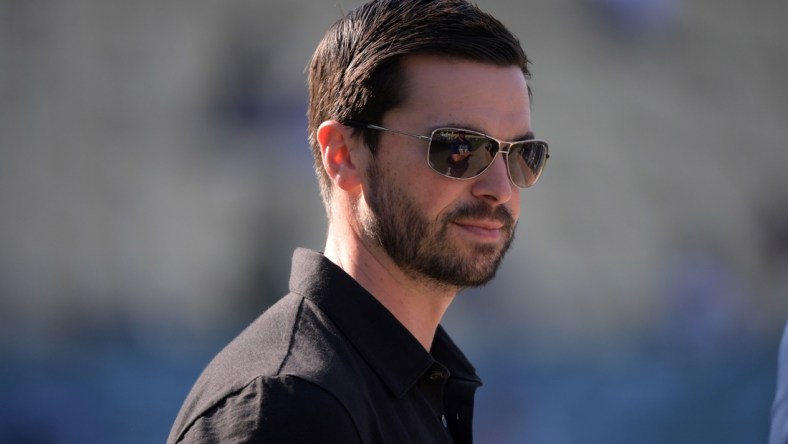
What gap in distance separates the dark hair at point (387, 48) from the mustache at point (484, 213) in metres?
0.17

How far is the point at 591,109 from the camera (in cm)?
415

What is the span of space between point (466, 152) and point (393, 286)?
0.24 m

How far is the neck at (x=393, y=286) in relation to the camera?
5.60ft

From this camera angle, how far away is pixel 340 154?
179 cm

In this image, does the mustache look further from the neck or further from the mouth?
the neck

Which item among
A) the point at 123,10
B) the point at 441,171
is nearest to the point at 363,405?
the point at 441,171

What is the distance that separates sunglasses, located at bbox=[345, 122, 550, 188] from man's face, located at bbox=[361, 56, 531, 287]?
11 mm

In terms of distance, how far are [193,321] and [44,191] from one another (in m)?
0.68

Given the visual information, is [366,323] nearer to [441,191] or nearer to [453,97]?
[441,191]

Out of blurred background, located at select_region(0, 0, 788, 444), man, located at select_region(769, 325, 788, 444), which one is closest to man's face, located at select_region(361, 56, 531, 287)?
man, located at select_region(769, 325, 788, 444)

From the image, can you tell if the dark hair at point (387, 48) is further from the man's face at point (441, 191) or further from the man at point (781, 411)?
Result: the man at point (781, 411)

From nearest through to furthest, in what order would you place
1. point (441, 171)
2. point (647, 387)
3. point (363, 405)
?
1. point (363, 405)
2. point (441, 171)
3. point (647, 387)

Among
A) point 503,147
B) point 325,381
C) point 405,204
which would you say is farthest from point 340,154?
point 325,381

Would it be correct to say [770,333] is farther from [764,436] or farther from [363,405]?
[363,405]
